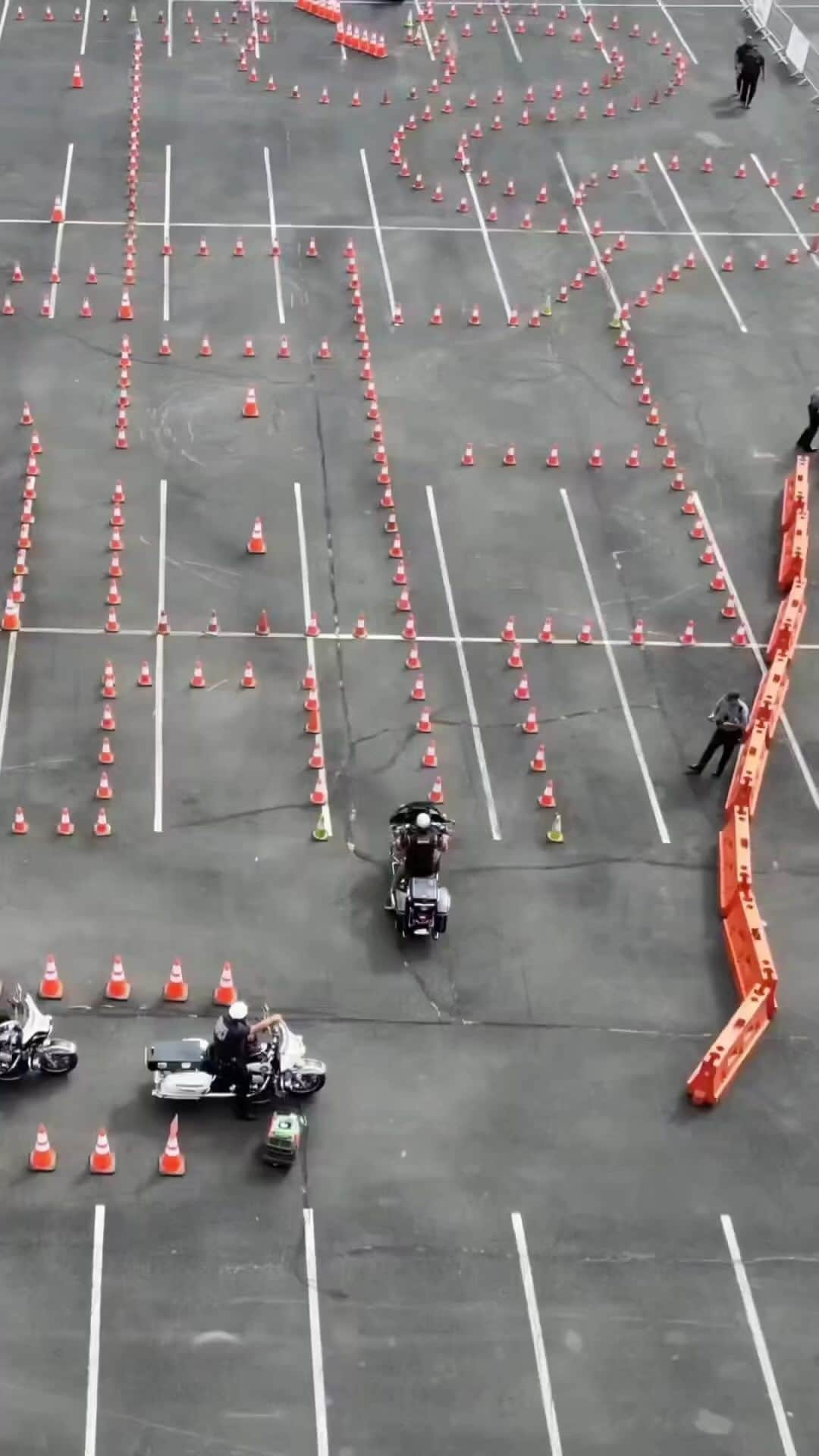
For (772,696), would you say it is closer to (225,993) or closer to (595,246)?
(225,993)

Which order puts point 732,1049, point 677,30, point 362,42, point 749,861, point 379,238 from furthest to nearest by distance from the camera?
point 677,30 → point 362,42 → point 379,238 → point 749,861 → point 732,1049

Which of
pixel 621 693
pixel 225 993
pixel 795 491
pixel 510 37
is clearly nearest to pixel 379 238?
pixel 795 491

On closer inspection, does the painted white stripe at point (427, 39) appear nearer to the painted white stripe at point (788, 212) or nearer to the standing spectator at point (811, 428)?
the painted white stripe at point (788, 212)

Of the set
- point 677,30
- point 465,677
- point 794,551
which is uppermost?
point 794,551

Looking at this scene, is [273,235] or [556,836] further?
[273,235]

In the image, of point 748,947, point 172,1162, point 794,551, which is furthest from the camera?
point 794,551

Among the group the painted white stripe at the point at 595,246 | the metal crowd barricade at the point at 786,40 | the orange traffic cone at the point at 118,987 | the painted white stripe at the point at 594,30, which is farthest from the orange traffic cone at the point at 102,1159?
the painted white stripe at the point at 594,30
